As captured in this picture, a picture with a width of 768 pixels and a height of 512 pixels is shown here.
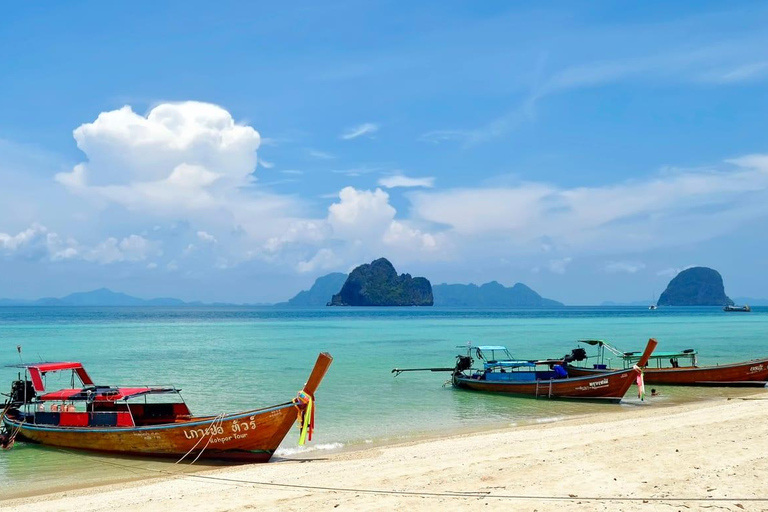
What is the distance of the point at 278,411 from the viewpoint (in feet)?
46.7

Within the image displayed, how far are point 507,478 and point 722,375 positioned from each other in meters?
22.3

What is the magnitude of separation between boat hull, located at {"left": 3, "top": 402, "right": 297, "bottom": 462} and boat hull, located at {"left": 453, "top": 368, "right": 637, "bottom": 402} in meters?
14.7

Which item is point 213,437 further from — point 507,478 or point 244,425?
point 507,478

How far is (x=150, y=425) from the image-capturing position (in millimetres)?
16750

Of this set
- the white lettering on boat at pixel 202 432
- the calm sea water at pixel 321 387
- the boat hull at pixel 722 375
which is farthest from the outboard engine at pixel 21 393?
the boat hull at pixel 722 375

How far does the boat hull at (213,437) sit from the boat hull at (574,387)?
48.1 ft

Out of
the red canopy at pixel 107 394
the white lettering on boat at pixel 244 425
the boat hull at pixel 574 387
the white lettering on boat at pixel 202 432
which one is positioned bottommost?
the boat hull at pixel 574 387

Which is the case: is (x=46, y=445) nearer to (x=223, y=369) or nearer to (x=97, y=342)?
(x=223, y=369)

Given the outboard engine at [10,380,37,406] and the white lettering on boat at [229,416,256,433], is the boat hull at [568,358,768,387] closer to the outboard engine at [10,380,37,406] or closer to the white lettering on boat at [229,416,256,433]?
the white lettering on boat at [229,416,256,433]

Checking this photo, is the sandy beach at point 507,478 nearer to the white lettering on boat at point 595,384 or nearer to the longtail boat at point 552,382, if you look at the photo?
the longtail boat at point 552,382

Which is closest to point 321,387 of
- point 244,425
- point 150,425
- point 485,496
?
point 150,425

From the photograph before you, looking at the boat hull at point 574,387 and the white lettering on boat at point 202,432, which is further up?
the white lettering on boat at point 202,432

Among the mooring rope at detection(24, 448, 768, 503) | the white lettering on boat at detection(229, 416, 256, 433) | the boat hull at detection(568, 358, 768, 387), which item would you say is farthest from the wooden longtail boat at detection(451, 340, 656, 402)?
the white lettering on boat at detection(229, 416, 256, 433)

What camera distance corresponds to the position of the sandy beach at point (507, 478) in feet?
30.7
